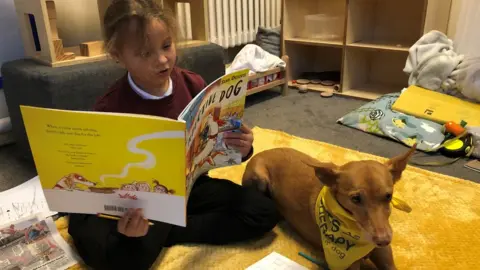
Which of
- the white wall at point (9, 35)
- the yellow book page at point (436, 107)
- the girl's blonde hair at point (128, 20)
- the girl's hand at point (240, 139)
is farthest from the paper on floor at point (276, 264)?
the white wall at point (9, 35)

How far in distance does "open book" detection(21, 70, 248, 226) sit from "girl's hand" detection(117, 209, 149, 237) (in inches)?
0.5

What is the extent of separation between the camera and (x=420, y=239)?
1041 mm

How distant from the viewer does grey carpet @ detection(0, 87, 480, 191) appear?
1.45 metres

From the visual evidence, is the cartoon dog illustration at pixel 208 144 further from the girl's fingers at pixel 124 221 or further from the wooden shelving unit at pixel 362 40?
the wooden shelving unit at pixel 362 40

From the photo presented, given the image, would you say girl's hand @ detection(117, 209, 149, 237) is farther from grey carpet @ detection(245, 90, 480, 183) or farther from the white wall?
the white wall

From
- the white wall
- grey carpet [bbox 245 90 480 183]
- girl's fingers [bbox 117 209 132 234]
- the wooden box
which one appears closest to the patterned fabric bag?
grey carpet [bbox 245 90 480 183]

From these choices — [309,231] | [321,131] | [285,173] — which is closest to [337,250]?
[309,231]

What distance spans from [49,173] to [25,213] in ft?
1.68

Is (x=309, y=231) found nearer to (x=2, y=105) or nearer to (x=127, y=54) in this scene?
(x=127, y=54)

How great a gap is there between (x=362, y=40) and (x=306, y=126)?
85cm

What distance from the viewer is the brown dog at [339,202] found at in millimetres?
739

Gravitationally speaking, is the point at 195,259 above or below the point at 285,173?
below

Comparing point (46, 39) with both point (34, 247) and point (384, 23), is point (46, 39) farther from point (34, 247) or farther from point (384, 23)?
point (384, 23)

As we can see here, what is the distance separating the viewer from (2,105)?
1665 mm
